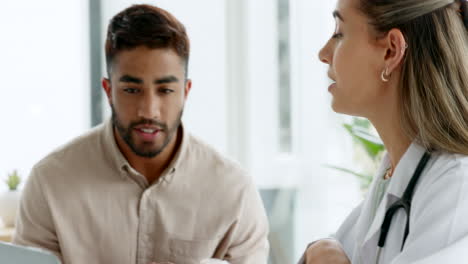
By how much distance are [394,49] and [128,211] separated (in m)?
0.89

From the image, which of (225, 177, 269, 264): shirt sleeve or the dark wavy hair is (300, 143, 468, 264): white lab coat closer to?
(225, 177, 269, 264): shirt sleeve

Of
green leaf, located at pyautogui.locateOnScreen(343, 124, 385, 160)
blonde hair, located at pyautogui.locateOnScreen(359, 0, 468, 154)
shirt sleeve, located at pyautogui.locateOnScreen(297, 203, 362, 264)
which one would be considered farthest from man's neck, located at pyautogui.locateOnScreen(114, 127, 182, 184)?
green leaf, located at pyautogui.locateOnScreen(343, 124, 385, 160)

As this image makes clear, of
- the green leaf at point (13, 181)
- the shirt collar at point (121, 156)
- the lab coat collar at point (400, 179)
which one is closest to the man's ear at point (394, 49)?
the lab coat collar at point (400, 179)

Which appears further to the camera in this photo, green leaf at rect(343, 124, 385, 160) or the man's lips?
green leaf at rect(343, 124, 385, 160)

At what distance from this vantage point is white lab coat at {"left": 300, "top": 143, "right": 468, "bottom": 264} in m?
1.01

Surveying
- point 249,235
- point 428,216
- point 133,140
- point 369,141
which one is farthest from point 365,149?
point 428,216

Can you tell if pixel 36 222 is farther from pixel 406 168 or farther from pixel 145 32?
pixel 406 168

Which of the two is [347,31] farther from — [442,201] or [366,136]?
[366,136]

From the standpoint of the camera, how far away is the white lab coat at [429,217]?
3.32 feet

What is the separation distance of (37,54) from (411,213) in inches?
104

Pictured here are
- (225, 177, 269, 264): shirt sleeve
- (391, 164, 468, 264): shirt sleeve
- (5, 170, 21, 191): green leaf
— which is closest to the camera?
(391, 164, 468, 264): shirt sleeve

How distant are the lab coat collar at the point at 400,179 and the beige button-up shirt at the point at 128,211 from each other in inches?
24.3

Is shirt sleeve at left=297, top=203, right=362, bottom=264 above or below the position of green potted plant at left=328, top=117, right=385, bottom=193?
above

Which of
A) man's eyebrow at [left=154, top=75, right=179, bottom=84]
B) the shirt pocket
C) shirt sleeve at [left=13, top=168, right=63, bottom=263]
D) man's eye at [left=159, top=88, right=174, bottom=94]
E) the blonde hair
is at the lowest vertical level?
the shirt pocket
